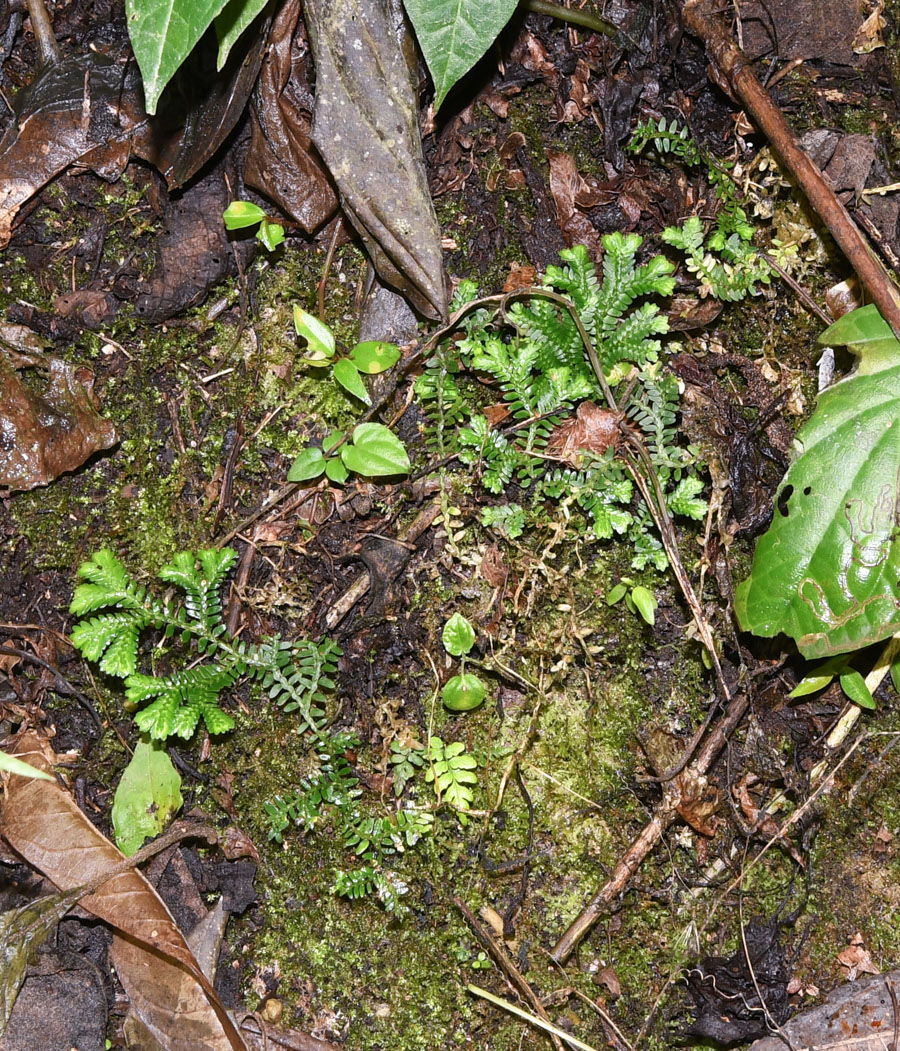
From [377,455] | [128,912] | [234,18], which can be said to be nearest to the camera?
[234,18]

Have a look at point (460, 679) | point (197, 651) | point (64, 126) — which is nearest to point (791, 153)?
point (460, 679)

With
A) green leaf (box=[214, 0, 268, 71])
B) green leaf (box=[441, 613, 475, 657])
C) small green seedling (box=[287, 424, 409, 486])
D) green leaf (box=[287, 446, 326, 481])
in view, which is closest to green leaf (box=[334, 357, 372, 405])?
small green seedling (box=[287, 424, 409, 486])

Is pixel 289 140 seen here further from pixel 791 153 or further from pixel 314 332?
pixel 791 153

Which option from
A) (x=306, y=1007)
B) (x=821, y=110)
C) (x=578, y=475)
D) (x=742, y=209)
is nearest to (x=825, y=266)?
(x=742, y=209)

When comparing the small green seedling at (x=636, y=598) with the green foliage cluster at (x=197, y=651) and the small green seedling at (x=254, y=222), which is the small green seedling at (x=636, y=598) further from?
the small green seedling at (x=254, y=222)

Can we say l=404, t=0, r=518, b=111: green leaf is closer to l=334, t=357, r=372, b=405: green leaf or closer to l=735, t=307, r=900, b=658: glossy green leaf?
l=334, t=357, r=372, b=405: green leaf
